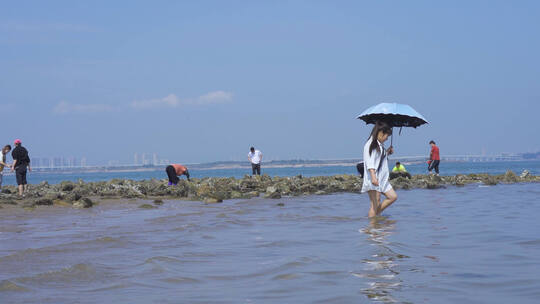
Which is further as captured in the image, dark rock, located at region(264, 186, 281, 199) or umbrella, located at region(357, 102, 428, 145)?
dark rock, located at region(264, 186, 281, 199)

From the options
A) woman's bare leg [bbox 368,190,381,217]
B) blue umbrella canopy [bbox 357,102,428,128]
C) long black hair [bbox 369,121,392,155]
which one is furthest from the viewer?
blue umbrella canopy [bbox 357,102,428,128]

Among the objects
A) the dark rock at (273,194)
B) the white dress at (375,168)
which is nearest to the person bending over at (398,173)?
the dark rock at (273,194)

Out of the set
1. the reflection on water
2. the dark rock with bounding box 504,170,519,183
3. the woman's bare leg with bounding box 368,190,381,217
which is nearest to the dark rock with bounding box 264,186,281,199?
the woman's bare leg with bounding box 368,190,381,217

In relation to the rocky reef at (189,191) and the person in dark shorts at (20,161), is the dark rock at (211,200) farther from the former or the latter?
the person in dark shorts at (20,161)

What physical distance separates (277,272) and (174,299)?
134cm

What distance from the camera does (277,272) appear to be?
576 centimetres

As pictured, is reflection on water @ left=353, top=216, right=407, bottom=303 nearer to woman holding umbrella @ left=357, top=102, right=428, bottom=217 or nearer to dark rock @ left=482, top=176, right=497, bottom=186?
woman holding umbrella @ left=357, top=102, right=428, bottom=217

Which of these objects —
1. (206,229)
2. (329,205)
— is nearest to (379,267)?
(206,229)

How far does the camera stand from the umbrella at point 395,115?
1198 cm

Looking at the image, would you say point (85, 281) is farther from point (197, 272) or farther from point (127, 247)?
point (127, 247)

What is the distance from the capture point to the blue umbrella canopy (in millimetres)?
11984

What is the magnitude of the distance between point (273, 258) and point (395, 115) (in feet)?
23.3

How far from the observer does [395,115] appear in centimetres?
1282

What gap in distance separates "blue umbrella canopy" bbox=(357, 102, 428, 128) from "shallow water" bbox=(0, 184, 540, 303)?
81.3 inches
